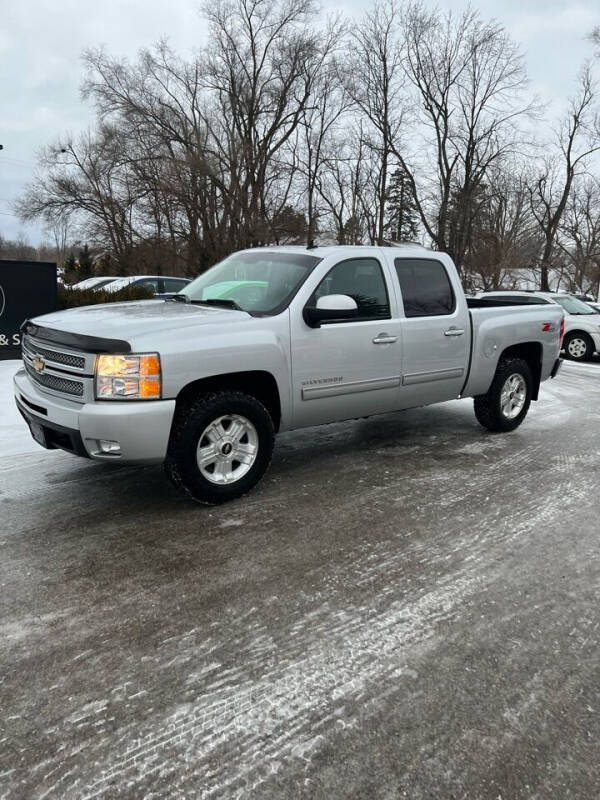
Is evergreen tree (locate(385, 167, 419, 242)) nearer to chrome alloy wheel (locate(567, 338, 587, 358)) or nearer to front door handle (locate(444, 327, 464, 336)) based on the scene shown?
chrome alloy wheel (locate(567, 338, 587, 358))

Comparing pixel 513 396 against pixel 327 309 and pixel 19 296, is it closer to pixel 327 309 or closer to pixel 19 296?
pixel 327 309

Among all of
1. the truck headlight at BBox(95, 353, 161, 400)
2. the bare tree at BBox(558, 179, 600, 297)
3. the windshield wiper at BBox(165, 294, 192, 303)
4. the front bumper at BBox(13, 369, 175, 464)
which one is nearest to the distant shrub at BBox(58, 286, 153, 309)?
the windshield wiper at BBox(165, 294, 192, 303)

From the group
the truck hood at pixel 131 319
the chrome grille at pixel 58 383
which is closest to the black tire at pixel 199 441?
the truck hood at pixel 131 319

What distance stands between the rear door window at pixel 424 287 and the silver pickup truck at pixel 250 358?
0.02 m

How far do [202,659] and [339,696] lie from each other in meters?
0.61

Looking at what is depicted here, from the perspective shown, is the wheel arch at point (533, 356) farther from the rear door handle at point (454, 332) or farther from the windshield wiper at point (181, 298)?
the windshield wiper at point (181, 298)

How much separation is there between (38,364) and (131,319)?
74 centimetres

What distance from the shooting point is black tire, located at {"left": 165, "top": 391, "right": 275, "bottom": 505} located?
3.91 meters

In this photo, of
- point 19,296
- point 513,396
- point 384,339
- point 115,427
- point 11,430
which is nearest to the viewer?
Answer: point 115,427

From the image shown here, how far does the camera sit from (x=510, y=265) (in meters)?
38.9

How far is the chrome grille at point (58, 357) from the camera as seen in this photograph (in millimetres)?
3762

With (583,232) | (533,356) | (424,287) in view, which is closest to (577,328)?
(533,356)

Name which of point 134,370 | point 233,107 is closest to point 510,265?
point 233,107

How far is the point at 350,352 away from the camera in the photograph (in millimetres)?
4777
